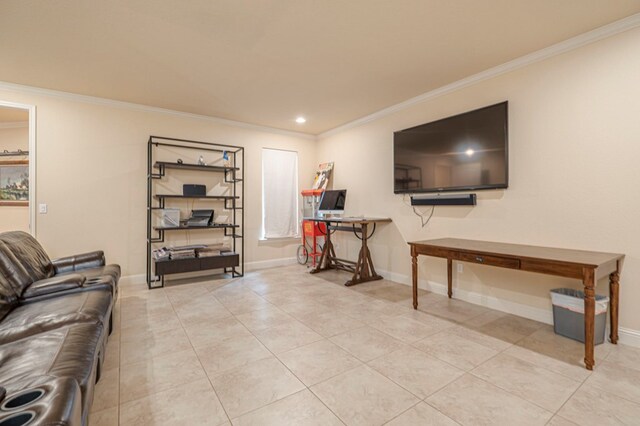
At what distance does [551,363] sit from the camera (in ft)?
6.79

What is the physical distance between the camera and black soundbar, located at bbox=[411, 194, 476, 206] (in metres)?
3.25

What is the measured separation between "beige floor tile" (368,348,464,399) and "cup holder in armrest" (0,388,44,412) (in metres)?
1.76

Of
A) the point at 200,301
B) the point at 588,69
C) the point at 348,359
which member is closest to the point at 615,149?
the point at 588,69

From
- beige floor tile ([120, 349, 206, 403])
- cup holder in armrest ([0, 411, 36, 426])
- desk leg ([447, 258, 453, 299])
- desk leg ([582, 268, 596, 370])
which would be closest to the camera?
cup holder in armrest ([0, 411, 36, 426])

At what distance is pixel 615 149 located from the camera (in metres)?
2.37

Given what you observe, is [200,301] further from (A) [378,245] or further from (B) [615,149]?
(B) [615,149]

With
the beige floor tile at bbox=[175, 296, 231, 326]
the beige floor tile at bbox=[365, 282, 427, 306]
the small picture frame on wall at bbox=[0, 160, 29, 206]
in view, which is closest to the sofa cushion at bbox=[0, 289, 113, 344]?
the beige floor tile at bbox=[175, 296, 231, 326]

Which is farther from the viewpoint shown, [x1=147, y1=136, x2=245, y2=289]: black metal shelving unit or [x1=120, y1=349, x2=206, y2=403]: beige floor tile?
[x1=147, y1=136, x2=245, y2=289]: black metal shelving unit

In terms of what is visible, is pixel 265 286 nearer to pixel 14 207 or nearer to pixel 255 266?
pixel 255 266

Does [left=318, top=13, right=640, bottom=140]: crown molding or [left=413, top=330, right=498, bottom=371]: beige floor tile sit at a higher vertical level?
[left=318, top=13, right=640, bottom=140]: crown molding

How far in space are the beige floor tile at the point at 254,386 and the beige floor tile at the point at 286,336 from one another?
0.25 meters

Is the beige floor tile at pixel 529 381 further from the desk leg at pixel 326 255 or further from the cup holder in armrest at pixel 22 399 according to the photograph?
the desk leg at pixel 326 255

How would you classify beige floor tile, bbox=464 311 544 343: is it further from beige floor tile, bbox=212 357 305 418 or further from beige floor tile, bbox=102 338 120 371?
beige floor tile, bbox=102 338 120 371

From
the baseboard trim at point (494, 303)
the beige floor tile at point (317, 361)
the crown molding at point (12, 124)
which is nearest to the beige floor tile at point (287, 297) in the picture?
the beige floor tile at point (317, 361)
